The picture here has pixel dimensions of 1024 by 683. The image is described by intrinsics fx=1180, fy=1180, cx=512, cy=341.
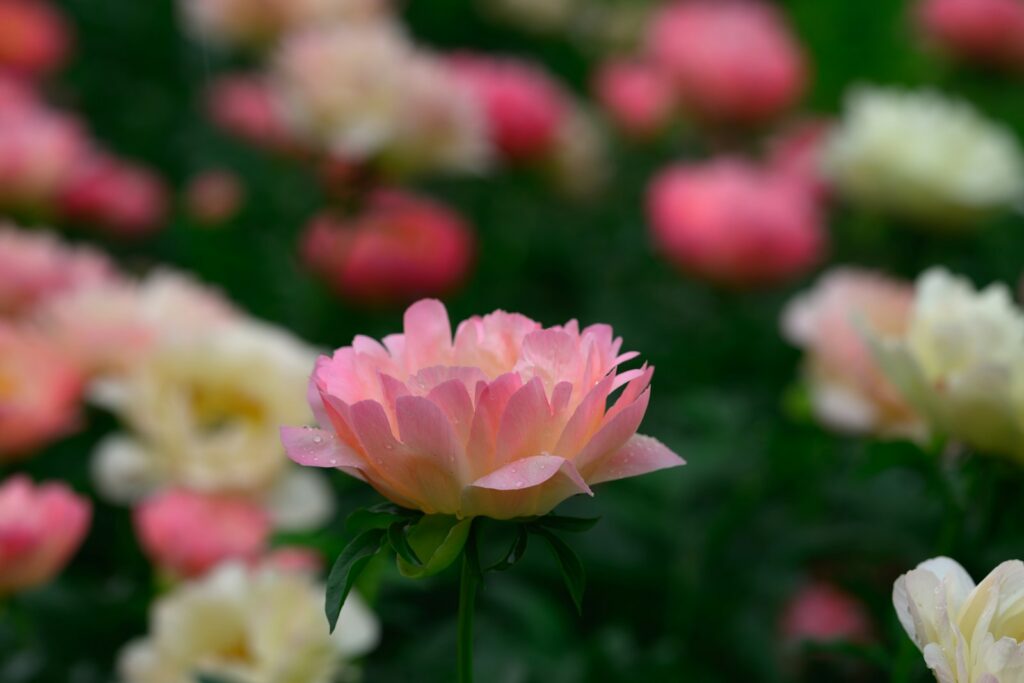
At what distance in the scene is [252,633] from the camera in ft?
1.95

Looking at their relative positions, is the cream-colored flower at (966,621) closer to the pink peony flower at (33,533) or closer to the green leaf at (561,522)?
the green leaf at (561,522)

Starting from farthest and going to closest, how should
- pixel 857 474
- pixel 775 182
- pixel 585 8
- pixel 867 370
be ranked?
1. pixel 585 8
2. pixel 775 182
3. pixel 867 370
4. pixel 857 474

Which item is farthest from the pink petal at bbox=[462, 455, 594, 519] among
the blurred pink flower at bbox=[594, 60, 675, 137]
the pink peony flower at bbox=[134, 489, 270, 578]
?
the blurred pink flower at bbox=[594, 60, 675, 137]

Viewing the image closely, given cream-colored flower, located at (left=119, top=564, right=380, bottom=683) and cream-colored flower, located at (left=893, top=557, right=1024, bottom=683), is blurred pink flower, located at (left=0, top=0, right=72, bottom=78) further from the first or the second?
cream-colored flower, located at (left=893, top=557, right=1024, bottom=683)

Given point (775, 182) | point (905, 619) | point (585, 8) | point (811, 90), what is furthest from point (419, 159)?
point (811, 90)

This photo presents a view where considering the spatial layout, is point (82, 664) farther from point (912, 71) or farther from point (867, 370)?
point (912, 71)

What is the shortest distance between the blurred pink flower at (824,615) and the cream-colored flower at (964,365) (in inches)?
12.7

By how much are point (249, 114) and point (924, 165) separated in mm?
862

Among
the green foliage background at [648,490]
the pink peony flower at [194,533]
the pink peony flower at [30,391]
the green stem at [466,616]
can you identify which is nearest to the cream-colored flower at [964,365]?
the green foliage background at [648,490]

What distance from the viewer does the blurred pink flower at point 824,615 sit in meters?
0.83

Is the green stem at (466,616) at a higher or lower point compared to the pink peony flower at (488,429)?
lower

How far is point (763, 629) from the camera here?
2.66 ft

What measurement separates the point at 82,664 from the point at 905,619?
1.68ft

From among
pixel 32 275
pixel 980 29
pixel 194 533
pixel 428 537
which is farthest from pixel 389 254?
pixel 980 29
